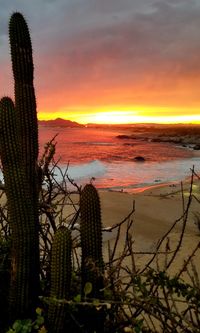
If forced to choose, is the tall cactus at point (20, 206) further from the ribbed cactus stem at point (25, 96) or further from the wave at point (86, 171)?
the wave at point (86, 171)

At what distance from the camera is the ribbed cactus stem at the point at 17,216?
281 centimetres

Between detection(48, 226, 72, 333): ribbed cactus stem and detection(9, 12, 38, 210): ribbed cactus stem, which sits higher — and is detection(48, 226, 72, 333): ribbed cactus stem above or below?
below

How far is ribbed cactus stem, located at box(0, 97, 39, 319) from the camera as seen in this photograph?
2.81 meters

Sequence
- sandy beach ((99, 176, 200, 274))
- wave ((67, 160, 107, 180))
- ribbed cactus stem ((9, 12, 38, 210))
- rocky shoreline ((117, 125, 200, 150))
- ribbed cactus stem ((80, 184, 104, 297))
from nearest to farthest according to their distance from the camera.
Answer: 1. ribbed cactus stem ((80, 184, 104, 297))
2. ribbed cactus stem ((9, 12, 38, 210))
3. sandy beach ((99, 176, 200, 274))
4. wave ((67, 160, 107, 180))
5. rocky shoreline ((117, 125, 200, 150))

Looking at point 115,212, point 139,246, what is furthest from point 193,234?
point 115,212

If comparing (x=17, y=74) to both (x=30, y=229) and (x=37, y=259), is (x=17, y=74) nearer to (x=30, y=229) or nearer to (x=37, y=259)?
(x=30, y=229)

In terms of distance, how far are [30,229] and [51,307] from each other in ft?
1.77

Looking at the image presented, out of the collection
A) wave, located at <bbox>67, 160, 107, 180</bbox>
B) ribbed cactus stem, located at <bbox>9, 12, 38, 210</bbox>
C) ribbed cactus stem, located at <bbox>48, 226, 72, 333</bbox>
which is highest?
ribbed cactus stem, located at <bbox>9, 12, 38, 210</bbox>

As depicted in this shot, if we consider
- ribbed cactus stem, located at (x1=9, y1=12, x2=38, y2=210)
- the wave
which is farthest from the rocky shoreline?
ribbed cactus stem, located at (x1=9, y1=12, x2=38, y2=210)

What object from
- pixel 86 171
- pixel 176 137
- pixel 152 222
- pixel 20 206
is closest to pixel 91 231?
pixel 20 206

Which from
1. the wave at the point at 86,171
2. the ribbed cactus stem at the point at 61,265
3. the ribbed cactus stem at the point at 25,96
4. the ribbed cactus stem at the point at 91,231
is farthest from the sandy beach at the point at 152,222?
the wave at the point at 86,171

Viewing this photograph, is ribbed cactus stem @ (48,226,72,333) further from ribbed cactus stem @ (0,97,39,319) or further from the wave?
the wave

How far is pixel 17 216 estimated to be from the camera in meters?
2.82

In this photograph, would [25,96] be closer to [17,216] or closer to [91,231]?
[17,216]
